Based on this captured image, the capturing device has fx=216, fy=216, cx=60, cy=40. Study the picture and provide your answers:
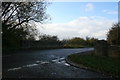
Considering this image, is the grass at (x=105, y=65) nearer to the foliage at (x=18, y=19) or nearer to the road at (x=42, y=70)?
the road at (x=42, y=70)

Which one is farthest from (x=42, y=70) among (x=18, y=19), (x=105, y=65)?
(x=18, y=19)

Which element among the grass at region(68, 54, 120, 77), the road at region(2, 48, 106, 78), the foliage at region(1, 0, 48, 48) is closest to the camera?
the road at region(2, 48, 106, 78)

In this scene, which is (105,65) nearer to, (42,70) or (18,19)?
(42,70)

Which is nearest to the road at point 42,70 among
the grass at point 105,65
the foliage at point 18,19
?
the grass at point 105,65

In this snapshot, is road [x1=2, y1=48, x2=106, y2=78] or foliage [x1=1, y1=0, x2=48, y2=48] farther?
foliage [x1=1, y1=0, x2=48, y2=48]

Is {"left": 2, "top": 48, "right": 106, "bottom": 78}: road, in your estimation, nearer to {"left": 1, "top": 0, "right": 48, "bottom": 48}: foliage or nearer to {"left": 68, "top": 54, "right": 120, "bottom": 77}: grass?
{"left": 68, "top": 54, "right": 120, "bottom": 77}: grass

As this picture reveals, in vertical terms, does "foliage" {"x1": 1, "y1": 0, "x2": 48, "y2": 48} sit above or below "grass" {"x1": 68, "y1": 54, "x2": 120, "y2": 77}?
above

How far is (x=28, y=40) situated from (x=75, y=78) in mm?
29155

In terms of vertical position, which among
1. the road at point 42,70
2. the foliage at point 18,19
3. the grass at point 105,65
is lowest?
the road at point 42,70

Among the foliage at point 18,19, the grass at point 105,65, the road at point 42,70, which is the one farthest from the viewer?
the foliage at point 18,19

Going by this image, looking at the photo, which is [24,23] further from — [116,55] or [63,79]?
[63,79]

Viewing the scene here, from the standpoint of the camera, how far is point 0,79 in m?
8.60

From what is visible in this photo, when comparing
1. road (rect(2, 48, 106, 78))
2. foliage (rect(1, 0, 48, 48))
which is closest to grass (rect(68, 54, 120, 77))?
road (rect(2, 48, 106, 78))

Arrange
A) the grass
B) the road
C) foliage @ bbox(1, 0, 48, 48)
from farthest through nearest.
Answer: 1. foliage @ bbox(1, 0, 48, 48)
2. the grass
3. the road
